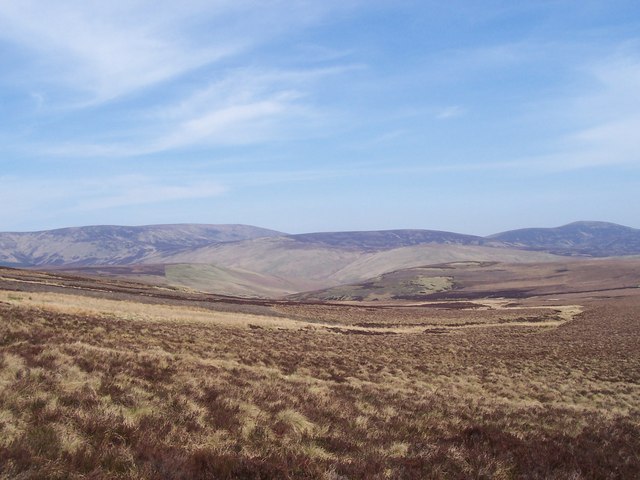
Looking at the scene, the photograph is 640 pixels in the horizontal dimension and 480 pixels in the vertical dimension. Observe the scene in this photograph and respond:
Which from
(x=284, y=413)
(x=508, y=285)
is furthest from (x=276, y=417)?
(x=508, y=285)

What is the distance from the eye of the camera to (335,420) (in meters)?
11.0

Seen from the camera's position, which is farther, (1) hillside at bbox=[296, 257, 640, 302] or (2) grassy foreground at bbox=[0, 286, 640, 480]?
(1) hillside at bbox=[296, 257, 640, 302]

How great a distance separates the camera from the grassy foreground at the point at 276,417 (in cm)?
696

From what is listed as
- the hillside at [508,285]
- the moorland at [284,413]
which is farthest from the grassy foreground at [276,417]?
the hillside at [508,285]

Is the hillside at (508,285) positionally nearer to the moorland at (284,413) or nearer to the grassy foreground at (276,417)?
the moorland at (284,413)

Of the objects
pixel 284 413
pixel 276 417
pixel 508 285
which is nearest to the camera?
pixel 276 417

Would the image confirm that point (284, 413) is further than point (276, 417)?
Yes

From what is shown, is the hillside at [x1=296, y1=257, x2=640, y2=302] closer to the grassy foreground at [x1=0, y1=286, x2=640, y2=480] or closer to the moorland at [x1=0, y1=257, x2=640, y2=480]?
the moorland at [x1=0, y1=257, x2=640, y2=480]

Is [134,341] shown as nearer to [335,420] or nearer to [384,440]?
[335,420]

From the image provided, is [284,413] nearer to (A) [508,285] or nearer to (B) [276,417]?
(B) [276,417]

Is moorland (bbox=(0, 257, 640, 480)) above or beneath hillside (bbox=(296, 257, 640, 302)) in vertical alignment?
above

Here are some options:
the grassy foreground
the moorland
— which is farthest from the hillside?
the grassy foreground

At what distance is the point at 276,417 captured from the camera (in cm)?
1032

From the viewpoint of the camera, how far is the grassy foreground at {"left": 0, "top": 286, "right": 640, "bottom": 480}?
6.96 metres
